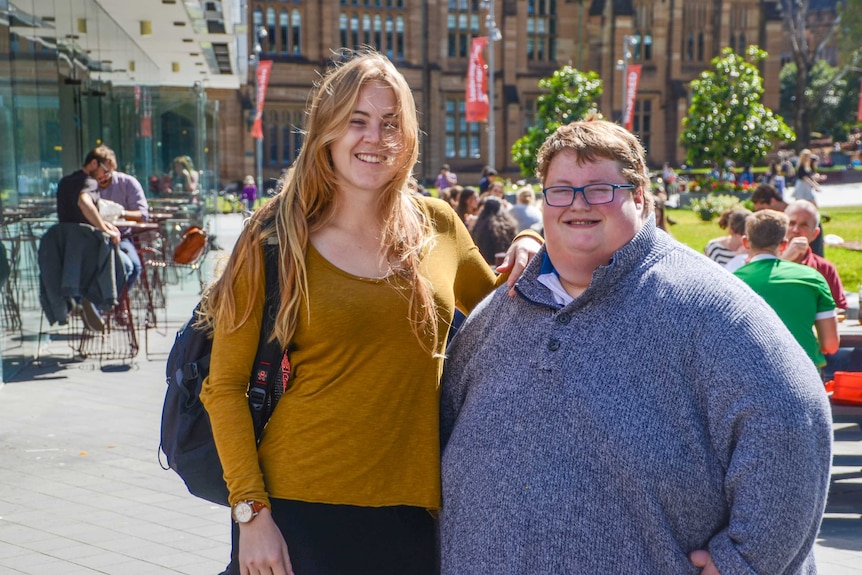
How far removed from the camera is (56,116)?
458 inches

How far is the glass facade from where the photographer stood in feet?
31.1

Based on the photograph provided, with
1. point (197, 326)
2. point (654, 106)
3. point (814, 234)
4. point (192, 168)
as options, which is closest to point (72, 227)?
point (814, 234)

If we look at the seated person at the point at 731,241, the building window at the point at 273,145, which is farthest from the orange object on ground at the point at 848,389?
the building window at the point at 273,145

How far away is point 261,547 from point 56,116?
10173 millimetres

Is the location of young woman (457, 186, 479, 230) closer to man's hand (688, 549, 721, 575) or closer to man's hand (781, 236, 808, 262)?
man's hand (781, 236, 808, 262)

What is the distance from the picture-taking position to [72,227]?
9539mm

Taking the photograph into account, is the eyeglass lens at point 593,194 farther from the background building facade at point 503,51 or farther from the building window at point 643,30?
the building window at point 643,30

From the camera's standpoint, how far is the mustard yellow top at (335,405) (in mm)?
2467

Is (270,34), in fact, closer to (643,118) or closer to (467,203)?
(643,118)

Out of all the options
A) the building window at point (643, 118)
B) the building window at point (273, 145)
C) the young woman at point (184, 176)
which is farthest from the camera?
the building window at point (643, 118)

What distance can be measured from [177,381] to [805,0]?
6228 centimetres

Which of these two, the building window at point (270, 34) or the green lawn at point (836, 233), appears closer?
the green lawn at point (836, 233)

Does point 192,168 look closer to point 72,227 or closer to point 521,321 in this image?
point 72,227

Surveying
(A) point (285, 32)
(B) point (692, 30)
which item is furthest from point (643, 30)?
(A) point (285, 32)
